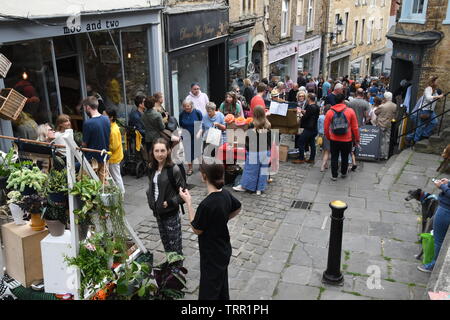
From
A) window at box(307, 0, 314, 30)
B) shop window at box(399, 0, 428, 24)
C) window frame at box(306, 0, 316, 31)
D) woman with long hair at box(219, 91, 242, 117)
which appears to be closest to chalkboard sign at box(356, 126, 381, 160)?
woman with long hair at box(219, 91, 242, 117)

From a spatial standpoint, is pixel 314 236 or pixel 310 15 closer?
pixel 314 236

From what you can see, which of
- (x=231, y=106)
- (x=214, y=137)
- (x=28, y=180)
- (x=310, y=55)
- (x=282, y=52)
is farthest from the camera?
(x=310, y=55)

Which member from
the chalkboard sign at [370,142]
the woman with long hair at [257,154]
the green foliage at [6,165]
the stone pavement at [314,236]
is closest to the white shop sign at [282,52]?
the chalkboard sign at [370,142]

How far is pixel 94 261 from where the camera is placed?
14.4 ft

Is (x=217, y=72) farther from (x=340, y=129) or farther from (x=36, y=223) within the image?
(x=36, y=223)

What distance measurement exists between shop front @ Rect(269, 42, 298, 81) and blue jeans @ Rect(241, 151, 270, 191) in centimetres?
1211

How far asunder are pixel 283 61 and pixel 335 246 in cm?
1894

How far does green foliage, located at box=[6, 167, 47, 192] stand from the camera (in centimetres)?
450

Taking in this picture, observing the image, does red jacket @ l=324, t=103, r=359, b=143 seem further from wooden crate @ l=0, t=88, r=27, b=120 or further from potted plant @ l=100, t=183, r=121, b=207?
wooden crate @ l=0, t=88, r=27, b=120

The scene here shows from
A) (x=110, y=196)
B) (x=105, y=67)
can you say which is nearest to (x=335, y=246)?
(x=110, y=196)

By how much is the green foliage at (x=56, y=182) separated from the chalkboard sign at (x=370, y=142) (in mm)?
7709

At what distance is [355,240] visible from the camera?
21.3 ft
